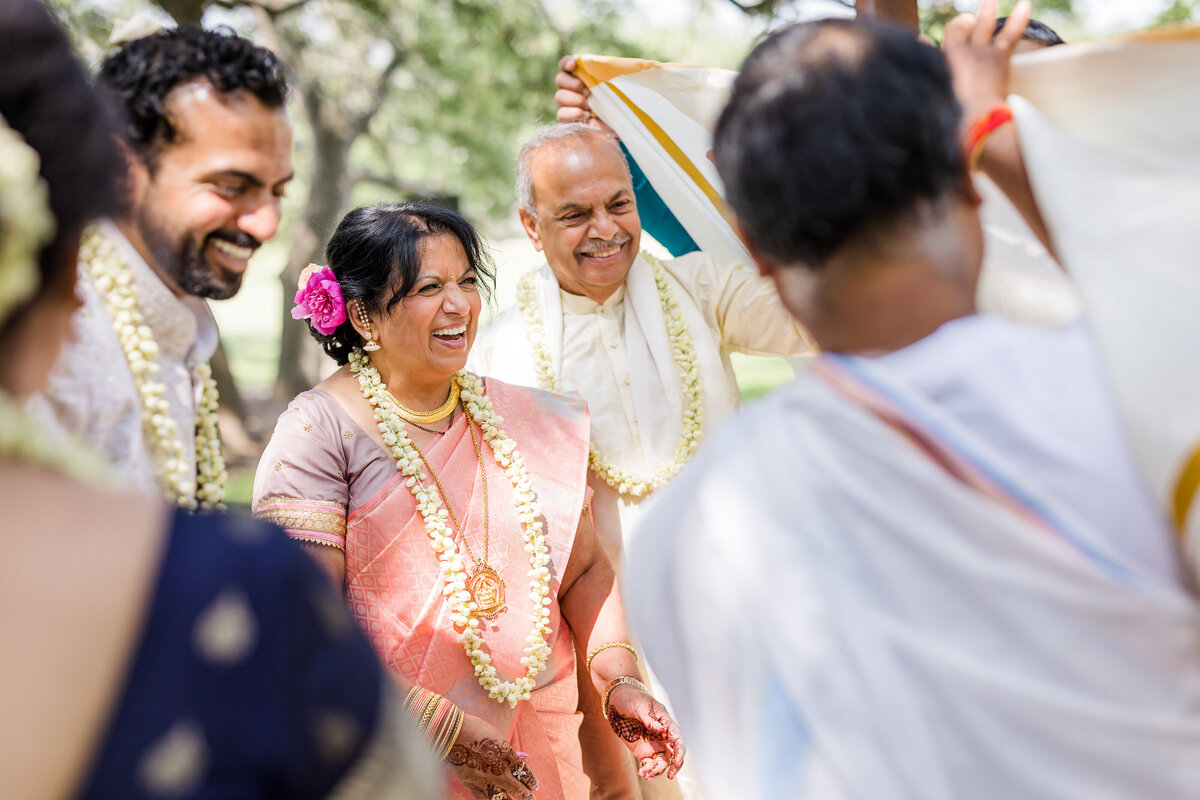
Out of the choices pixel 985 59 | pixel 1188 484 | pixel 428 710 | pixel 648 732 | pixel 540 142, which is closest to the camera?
pixel 1188 484

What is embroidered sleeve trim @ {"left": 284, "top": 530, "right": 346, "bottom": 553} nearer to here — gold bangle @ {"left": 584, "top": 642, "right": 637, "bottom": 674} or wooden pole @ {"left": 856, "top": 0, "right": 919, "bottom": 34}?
gold bangle @ {"left": 584, "top": 642, "right": 637, "bottom": 674}

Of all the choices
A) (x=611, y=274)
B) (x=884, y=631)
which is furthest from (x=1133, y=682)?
(x=611, y=274)

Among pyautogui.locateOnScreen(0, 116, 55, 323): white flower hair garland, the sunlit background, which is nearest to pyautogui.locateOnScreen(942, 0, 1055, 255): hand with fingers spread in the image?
pyautogui.locateOnScreen(0, 116, 55, 323): white flower hair garland

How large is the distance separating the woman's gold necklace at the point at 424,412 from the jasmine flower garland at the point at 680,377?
0.57 meters

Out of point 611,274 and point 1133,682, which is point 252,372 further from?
point 1133,682

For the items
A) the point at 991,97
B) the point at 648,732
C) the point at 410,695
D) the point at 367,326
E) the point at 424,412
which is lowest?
the point at 648,732

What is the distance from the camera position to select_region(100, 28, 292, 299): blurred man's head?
1.64 metres

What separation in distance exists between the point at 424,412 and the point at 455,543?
40 cm

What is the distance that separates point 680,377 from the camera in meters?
3.49

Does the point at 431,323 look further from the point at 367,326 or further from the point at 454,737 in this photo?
the point at 454,737

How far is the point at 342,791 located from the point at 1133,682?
0.91 meters

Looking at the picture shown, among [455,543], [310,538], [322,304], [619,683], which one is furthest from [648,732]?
[322,304]

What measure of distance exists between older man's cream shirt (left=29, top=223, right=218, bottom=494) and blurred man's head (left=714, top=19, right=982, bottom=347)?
1.00m

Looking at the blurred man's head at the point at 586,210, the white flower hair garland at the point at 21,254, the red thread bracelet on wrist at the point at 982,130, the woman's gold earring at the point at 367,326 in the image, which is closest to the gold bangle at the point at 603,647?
the woman's gold earring at the point at 367,326
